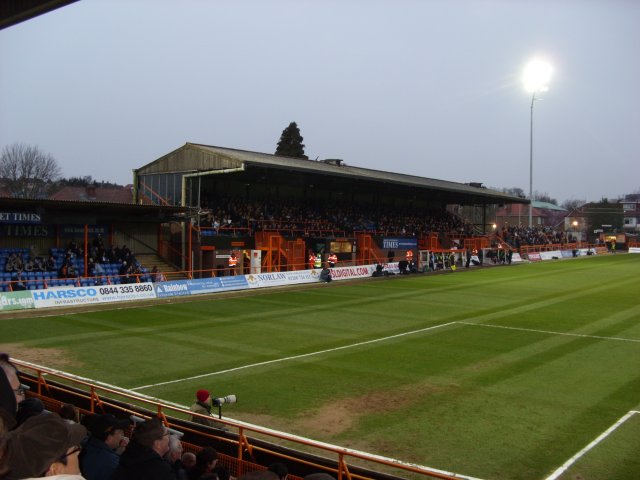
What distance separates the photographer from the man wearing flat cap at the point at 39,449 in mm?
3043

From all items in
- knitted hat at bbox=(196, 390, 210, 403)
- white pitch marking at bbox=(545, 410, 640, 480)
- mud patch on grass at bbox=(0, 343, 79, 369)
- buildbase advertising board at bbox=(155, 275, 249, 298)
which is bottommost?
white pitch marking at bbox=(545, 410, 640, 480)

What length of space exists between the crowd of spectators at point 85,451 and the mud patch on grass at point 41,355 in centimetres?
1036

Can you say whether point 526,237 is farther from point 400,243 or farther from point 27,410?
point 27,410

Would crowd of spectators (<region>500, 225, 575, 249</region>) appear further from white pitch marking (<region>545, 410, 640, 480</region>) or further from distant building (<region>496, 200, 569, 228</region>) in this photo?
white pitch marking (<region>545, 410, 640, 480</region>)

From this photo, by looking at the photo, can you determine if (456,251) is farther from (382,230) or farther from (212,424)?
(212,424)

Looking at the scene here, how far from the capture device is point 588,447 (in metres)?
10.7

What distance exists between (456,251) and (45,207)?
38188mm

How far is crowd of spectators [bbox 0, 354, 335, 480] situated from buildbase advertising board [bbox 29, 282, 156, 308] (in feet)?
73.2

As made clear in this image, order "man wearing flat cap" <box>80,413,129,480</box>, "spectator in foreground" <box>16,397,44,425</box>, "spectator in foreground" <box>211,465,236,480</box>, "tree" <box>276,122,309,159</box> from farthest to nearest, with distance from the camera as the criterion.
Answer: "tree" <box>276,122,309,159</box>, "spectator in foreground" <box>16,397,44,425</box>, "spectator in foreground" <box>211,465,236,480</box>, "man wearing flat cap" <box>80,413,129,480</box>

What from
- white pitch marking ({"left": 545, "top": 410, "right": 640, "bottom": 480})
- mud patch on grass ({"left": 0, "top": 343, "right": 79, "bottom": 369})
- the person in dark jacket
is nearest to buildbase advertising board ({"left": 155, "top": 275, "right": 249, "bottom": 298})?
mud patch on grass ({"left": 0, "top": 343, "right": 79, "bottom": 369})

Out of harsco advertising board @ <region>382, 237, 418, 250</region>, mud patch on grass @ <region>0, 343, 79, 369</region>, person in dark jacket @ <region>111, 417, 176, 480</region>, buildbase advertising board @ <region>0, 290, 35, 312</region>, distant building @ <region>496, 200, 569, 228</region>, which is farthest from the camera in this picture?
distant building @ <region>496, 200, 569, 228</region>

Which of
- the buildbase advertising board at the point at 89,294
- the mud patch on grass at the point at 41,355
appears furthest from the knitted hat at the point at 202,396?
the buildbase advertising board at the point at 89,294

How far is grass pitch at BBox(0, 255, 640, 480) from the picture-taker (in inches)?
436

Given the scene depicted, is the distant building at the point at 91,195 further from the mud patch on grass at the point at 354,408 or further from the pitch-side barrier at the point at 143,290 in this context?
the mud patch on grass at the point at 354,408
